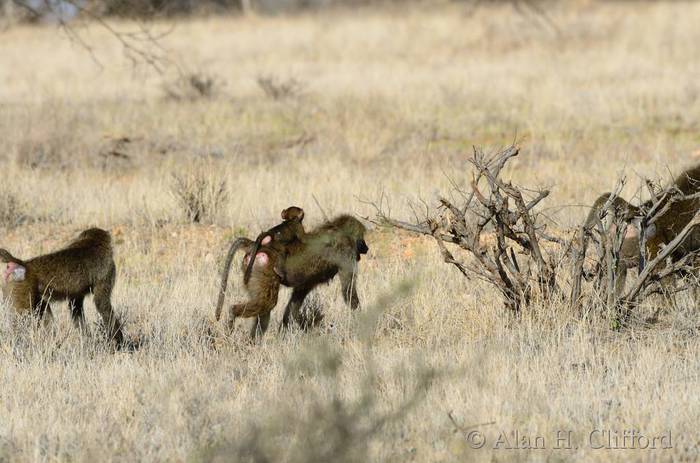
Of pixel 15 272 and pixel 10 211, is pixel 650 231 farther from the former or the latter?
pixel 10 211

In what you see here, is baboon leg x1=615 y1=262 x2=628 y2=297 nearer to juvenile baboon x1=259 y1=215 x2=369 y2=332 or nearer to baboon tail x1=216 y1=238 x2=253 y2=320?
juvenile baboon x1=259 y1=215 x2=369 y2=332

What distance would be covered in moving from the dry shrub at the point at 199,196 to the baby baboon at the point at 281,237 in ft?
12.4

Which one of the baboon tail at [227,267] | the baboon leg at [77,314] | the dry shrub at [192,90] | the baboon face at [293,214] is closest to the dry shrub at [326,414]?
the baboon tail at [227,267]

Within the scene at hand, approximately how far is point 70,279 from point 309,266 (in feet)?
5.33

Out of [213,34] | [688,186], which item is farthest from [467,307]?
[213,34]

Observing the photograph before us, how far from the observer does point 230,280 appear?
8.90 metres

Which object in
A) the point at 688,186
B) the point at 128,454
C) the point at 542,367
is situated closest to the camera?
the point at 128,454

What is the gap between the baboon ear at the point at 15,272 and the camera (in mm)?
6672

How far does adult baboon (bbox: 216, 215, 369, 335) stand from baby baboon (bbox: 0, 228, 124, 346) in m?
0.85

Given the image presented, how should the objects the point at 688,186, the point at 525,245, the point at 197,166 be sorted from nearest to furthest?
1. the point at 525,245
2. the point at 688,186
3. the point at 197,166

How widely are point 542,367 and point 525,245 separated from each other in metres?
1.26

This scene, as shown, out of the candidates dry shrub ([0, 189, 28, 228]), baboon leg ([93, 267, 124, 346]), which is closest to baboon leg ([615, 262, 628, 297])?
baboon leg ([93, 267, 124, 346])

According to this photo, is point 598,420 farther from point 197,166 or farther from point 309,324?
point 197,166

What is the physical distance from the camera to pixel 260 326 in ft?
23.9
